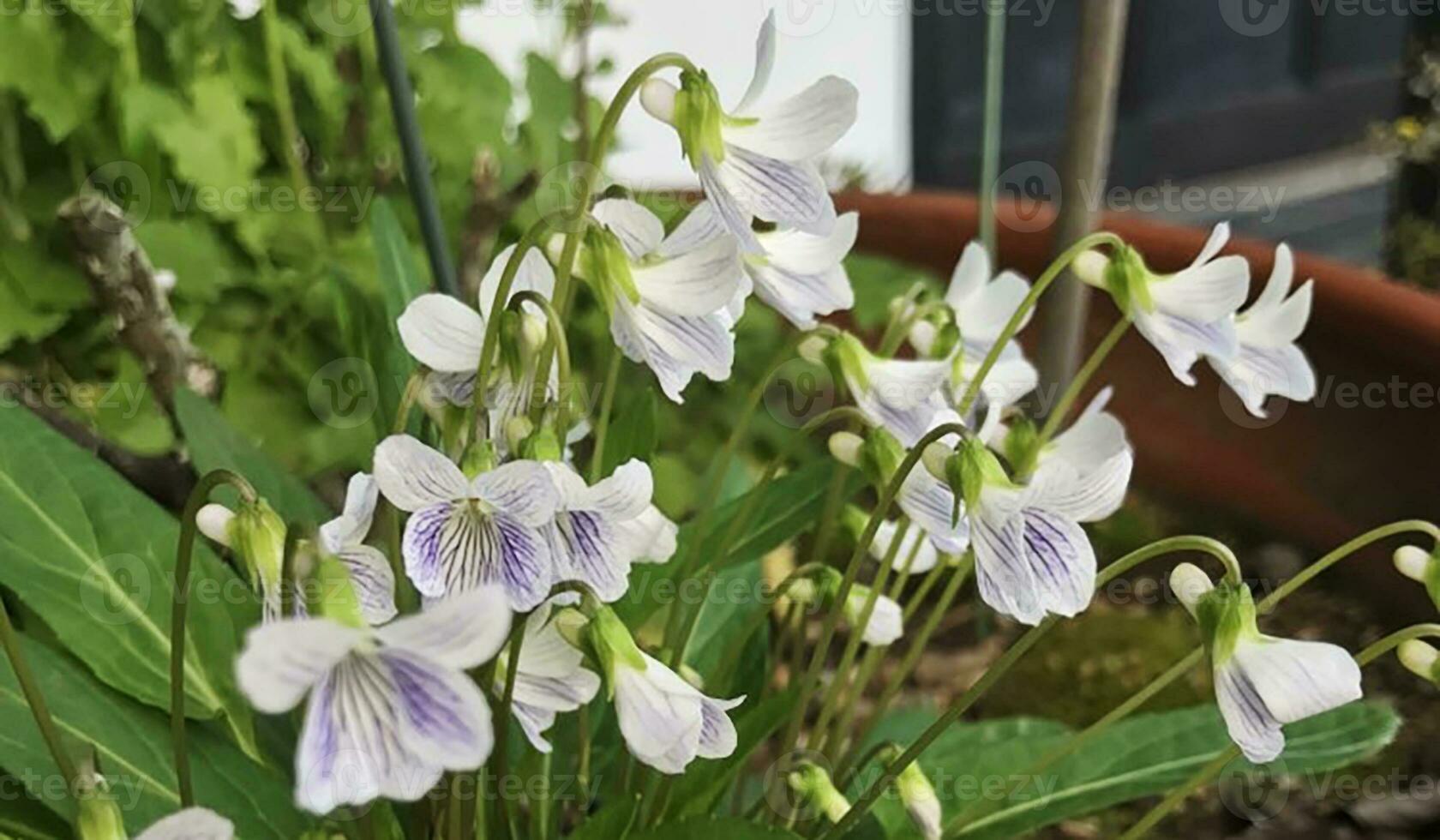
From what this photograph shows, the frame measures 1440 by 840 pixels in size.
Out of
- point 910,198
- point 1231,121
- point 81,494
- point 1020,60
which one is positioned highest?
point 81,494

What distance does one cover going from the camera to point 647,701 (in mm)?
459

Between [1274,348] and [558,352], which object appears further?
[1274,348]

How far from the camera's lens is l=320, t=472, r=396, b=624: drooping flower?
1.43 feet

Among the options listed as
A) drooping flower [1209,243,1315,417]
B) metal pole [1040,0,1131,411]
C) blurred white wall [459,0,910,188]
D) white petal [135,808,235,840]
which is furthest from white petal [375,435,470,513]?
blurred white wall [459,0,910,188]

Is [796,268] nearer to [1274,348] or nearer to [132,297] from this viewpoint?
[1274,348]

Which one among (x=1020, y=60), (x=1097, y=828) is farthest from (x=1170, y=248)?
(x=1020, y=60)

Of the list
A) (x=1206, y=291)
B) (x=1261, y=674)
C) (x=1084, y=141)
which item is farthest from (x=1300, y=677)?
(x=1084, y=141)

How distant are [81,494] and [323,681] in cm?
35

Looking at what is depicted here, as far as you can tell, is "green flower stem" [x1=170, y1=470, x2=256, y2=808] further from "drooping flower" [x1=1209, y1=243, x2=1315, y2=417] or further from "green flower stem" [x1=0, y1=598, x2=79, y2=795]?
"drooping flower" [x1=1209, y1=243, x2=1315, y2=417]

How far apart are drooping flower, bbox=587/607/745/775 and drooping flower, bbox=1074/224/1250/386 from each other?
0.23m

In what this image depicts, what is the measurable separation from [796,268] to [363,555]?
0.20 m

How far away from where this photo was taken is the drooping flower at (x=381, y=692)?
33cm

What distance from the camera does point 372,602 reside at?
0.44m

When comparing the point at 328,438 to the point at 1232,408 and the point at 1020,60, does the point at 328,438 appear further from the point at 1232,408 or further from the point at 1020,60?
the point at 1020,60
